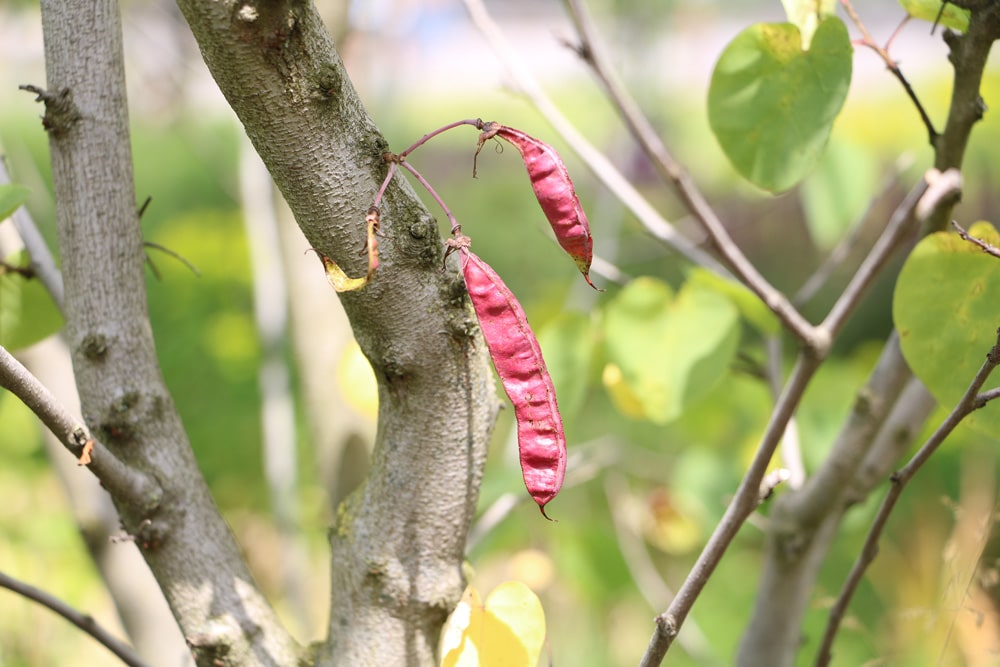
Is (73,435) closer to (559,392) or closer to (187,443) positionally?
(187,443)

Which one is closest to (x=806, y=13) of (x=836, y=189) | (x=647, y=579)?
(x=836, y=189)

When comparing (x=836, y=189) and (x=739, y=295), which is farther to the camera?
(x=836, y=189)

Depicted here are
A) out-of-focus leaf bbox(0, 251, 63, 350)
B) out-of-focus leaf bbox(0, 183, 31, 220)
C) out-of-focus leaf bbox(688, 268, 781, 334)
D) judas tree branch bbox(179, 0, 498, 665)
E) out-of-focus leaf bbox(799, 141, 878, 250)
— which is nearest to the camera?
judas tree branch bbox(179, 0, 498, 665)

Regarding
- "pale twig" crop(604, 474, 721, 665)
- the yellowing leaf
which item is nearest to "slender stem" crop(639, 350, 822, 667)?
the yellowing leaf

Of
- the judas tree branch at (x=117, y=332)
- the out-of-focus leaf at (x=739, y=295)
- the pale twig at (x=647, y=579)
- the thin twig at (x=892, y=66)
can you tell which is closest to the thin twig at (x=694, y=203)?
the out-of-focus leaf at (x=739, y=295)

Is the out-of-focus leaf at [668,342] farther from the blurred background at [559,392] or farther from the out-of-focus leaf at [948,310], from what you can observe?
the out-of-focus leaf at [948,310]

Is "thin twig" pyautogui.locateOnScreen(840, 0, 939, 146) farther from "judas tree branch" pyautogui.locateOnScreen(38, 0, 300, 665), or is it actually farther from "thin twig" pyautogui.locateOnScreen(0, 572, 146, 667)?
"thin twig" pyautogui.locateOnScreen(0, 572, 146, 667)

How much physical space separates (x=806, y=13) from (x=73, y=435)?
47 centimetres

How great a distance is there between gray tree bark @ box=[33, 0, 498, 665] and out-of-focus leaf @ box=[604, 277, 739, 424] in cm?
23

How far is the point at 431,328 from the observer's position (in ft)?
1.37

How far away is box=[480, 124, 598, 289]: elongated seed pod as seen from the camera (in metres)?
0.37

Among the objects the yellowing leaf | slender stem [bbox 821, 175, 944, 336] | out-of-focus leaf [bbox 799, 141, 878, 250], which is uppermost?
out-of-focus leaf [bbox 799, 141, 878, 250]

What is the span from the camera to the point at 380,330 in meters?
0.41

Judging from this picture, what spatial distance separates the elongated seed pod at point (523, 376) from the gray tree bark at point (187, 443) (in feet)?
0.17
